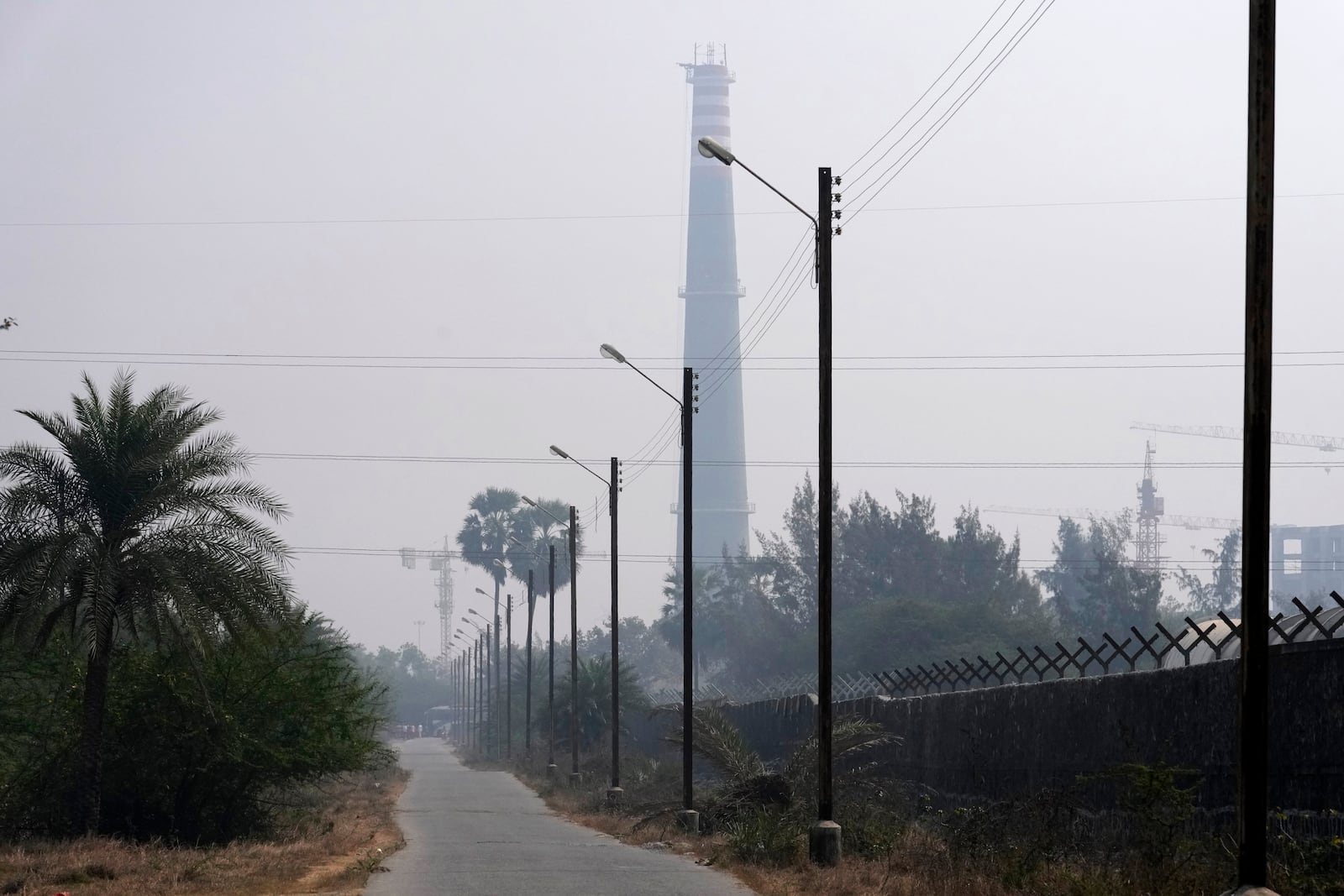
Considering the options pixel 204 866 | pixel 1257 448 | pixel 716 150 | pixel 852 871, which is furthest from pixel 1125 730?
pixel 204 866

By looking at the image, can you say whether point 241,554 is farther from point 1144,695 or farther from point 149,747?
point 1144,695

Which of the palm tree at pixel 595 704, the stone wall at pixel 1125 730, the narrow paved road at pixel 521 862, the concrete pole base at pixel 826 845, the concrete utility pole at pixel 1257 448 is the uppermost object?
the concrete utility pole at pixel 1257 448

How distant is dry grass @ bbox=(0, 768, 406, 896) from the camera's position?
20.9 m

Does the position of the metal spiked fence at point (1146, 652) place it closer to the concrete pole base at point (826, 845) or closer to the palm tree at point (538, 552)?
the concrete pole base at point (826, 845)

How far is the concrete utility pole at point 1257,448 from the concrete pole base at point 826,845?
10443 mm

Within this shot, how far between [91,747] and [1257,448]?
2175 cm

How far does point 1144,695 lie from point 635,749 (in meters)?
58.8

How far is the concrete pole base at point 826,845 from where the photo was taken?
2242 cm

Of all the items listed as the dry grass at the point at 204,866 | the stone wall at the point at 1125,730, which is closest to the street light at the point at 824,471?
the stone wall at the point at 1125,730

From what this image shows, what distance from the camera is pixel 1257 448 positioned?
41.0 ft

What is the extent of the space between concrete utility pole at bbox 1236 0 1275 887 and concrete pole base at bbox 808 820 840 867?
10.4 meters

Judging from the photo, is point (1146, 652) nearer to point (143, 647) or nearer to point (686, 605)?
point (686, 605)

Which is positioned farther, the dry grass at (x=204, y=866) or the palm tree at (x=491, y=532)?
the palm tree at (x=491, y=532)

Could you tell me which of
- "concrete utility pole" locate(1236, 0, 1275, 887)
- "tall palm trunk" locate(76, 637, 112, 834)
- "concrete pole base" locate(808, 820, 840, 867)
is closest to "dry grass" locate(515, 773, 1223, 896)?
"concrete pole base" locate(808, 820, 840, 867)
